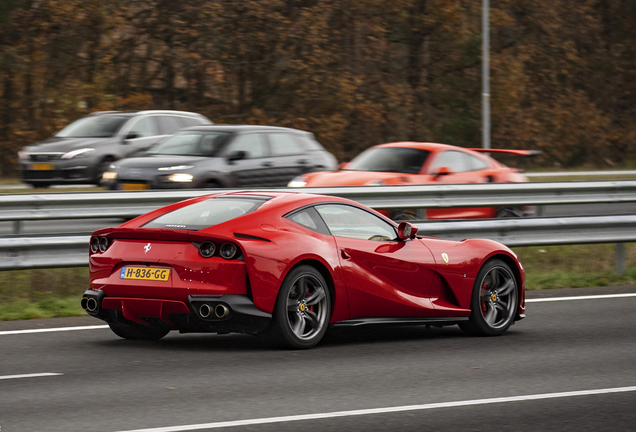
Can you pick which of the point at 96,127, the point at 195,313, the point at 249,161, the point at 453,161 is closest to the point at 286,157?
the point at 249,161

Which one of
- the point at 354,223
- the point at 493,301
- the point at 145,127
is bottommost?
the point at 493,301

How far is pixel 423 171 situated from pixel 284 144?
3136 mm

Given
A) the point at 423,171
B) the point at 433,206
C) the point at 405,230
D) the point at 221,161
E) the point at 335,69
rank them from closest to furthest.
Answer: the point at 405,230 → the point at 433,206 → the point at 423,171 → the point at 221,161 → the point at 335,69

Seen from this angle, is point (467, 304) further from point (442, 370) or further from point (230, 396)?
point (230, 396)

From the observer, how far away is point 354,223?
867cm

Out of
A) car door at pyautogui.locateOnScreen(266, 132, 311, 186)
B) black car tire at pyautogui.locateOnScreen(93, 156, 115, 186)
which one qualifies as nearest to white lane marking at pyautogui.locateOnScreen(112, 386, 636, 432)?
car door at pyautogui.locateOnScreen(266, 132, 311, 186)

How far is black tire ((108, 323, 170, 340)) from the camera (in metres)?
8.70

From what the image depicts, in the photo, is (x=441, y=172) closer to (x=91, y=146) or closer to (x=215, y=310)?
(x=91, y=146)

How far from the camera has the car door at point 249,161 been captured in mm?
17125

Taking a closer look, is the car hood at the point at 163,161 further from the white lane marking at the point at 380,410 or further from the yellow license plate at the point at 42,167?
the white lane marking at the point at 380,410

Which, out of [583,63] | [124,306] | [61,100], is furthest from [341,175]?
[583,63]

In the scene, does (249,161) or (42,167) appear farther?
(42,167)

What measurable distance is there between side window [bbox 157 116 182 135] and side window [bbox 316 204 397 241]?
48.0 feet

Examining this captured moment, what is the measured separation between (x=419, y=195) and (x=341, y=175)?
3.62m
